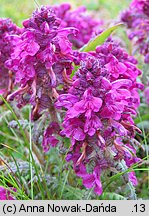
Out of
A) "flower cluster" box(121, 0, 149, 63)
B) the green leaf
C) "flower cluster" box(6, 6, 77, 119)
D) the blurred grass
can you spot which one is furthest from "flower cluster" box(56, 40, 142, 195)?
the blurred grass

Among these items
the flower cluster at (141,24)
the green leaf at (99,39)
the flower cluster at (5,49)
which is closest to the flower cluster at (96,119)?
the green leaf at (99,39)

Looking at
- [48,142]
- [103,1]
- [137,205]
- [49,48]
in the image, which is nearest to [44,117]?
[48,142]

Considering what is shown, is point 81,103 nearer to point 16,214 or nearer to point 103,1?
point 16,214

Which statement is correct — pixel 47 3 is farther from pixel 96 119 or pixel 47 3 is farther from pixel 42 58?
pixel 96 119

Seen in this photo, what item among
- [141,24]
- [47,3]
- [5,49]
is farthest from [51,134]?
[47,3]

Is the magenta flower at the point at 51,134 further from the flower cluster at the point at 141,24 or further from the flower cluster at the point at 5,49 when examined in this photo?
the flower cluster at the point at 141,24

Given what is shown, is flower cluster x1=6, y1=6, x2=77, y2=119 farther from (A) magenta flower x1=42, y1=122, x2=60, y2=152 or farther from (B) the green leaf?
(B) the green leaf
